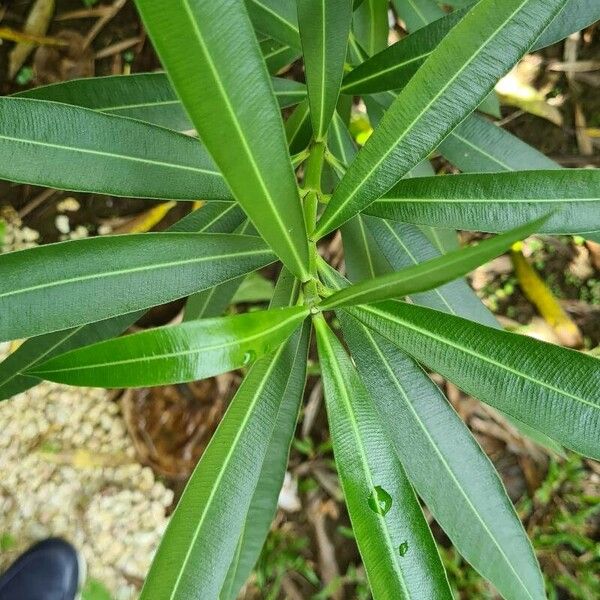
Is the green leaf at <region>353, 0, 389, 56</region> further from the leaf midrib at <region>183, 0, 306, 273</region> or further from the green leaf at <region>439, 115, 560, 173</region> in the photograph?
the leaf midrib at <region>183, 0, 306, 273</region>

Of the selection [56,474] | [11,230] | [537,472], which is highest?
[11,230]

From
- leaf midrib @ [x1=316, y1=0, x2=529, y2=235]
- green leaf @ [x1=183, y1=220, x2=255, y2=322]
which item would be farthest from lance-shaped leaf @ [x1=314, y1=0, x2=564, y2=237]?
green leaf @ [x1=183, y1=220, x2=255, y2=322]

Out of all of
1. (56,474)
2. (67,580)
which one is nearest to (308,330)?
(56,474)

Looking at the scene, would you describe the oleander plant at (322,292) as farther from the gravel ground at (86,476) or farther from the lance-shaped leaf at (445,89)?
the gravel ground at (86,476)

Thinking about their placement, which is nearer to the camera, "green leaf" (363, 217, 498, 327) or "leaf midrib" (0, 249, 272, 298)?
"leaf midrib" (0, 249, 272, 298)

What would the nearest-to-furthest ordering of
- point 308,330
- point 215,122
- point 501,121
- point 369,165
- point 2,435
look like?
point 215,122, point 369,165, point 308,330, point 501,121, point 2,435

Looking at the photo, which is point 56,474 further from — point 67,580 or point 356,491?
point 356,491

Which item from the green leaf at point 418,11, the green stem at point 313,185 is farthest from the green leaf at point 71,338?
the green leaf at point 418,11
